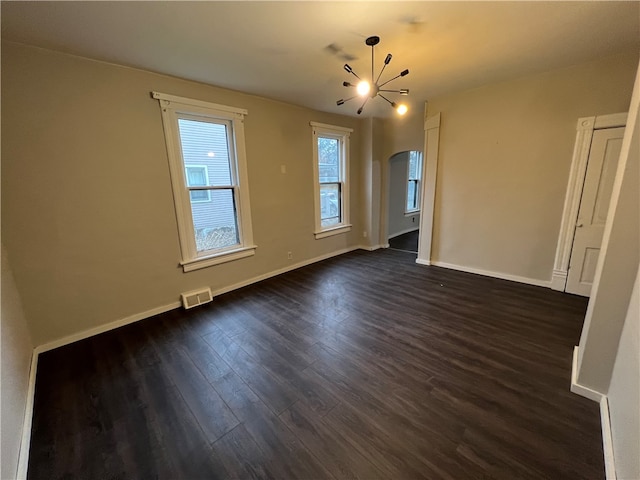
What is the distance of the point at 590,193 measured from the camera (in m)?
2.97

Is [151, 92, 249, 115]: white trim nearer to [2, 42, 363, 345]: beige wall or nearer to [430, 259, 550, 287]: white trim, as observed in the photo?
[2, 42, 363, 345]: beige wall

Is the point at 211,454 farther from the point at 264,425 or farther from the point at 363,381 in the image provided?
the point at 363,381

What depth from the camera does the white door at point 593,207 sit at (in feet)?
9.20

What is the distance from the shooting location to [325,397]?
1781mm

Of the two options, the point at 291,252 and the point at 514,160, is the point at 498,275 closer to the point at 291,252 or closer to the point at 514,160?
the point at 514,160

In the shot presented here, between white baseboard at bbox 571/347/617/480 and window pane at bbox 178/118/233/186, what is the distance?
3.85 meters

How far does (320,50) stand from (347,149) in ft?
8.62

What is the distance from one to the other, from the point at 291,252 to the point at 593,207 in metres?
3.94

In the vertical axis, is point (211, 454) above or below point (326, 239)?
below

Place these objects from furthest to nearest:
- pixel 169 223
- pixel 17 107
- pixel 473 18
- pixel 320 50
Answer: pixel 169 223 → pixel 320 50 → pixel 17 107 → pixel 473 18

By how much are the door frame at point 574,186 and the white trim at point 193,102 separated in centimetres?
402

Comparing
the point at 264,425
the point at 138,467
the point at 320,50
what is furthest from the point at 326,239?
the point at 138,467

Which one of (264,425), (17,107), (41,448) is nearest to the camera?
(41,448)

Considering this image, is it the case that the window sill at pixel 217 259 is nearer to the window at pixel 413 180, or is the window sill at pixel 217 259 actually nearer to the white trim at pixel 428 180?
the white trim at pixel 428 180
